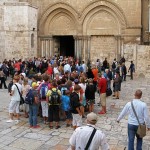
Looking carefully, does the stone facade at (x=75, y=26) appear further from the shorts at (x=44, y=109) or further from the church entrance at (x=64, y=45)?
the shorts at (x=44, y=109)

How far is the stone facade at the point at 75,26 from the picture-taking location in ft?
76.6

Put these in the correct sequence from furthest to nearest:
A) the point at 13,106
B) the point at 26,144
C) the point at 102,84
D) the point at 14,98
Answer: the point at 102,84 < the point at 13,106 < the point at 14,98 < the point at 26,144

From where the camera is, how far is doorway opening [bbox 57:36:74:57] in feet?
94.9

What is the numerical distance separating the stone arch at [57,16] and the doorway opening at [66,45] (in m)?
2.05

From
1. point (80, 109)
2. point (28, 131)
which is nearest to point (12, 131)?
point (28, 131)

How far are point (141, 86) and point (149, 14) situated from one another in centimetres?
637

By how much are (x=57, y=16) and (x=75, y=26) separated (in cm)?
168

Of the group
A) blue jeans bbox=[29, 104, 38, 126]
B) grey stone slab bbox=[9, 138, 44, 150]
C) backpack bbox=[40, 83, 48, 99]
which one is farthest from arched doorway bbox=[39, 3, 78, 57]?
grey stone slab bbox=[9, 138, 44, 150]

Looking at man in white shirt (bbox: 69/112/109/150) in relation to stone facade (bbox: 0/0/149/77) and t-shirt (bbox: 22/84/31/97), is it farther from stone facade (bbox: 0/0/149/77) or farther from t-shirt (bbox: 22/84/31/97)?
stone facade (bbox: 0/0/149/77)

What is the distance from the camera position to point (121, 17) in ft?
81.1

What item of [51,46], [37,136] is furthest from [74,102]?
[51,46]

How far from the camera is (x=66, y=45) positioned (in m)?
30.2

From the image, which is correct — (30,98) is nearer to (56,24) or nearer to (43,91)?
(43,91)

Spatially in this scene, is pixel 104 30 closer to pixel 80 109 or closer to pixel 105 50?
pixel 105 50
